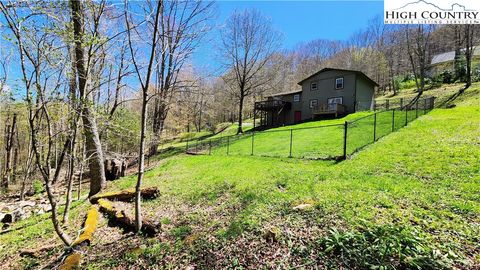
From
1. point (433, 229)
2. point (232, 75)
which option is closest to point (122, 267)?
Answer: point (433, 229)

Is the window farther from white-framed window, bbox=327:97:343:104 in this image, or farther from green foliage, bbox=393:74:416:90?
green foliage, bbox=393:74:416:90

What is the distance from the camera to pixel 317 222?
12.3 ft

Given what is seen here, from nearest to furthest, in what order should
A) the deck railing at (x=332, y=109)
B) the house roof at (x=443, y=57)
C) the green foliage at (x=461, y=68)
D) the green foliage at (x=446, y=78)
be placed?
the deck railing at (x=332, y=109) < the green foliage at (x=461, y=68) < the green foliage at (x=446, y=78) < the house roof at (x=443, y=57)

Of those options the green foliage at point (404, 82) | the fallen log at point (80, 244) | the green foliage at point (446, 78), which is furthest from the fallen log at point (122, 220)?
the green foliage at point (404, 82)

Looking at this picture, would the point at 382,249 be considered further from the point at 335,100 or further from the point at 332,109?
the point at 335,100

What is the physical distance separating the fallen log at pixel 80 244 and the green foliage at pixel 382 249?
11.9 feet

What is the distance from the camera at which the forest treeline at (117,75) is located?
3682 millimetres

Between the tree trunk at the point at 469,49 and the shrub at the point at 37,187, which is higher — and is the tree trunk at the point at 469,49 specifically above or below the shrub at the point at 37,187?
above

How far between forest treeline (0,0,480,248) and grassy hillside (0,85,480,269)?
92 cm

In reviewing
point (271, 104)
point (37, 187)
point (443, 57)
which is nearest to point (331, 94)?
point (271, 104)

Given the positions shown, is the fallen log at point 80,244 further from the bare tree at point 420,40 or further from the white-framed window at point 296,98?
the bare tree at point 420,40

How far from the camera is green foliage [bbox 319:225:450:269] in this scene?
8.68 feet

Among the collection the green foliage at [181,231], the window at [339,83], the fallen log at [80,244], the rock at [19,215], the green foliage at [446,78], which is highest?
the green foliage at [446,78]

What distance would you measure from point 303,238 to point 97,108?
5.06 m
